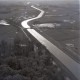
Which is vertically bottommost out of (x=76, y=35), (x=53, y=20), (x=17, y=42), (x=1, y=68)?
(x=53, y=20)

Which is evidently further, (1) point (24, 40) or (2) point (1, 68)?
(1) point (24, 40)

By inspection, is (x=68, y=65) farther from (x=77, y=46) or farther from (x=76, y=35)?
(x=76, y=35)

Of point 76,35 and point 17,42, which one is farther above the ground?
point 17,42

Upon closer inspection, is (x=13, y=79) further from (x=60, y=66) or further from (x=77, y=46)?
(x=77, y=46)

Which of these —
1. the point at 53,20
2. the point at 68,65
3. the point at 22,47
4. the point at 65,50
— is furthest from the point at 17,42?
the point at 53,20

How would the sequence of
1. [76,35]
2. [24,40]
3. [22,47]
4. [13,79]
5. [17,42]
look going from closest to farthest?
[13,79], [22,47], [17,42], [24,40], [76,35]

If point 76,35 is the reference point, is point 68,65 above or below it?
above

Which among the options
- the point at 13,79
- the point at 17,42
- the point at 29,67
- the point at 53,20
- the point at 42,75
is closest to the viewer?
the point at 13,79

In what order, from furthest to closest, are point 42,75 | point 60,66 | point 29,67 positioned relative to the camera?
point 60,66 → point 29,67 → point 42,75

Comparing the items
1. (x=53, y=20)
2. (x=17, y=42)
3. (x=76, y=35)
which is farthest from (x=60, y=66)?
(x=53, y=20)
